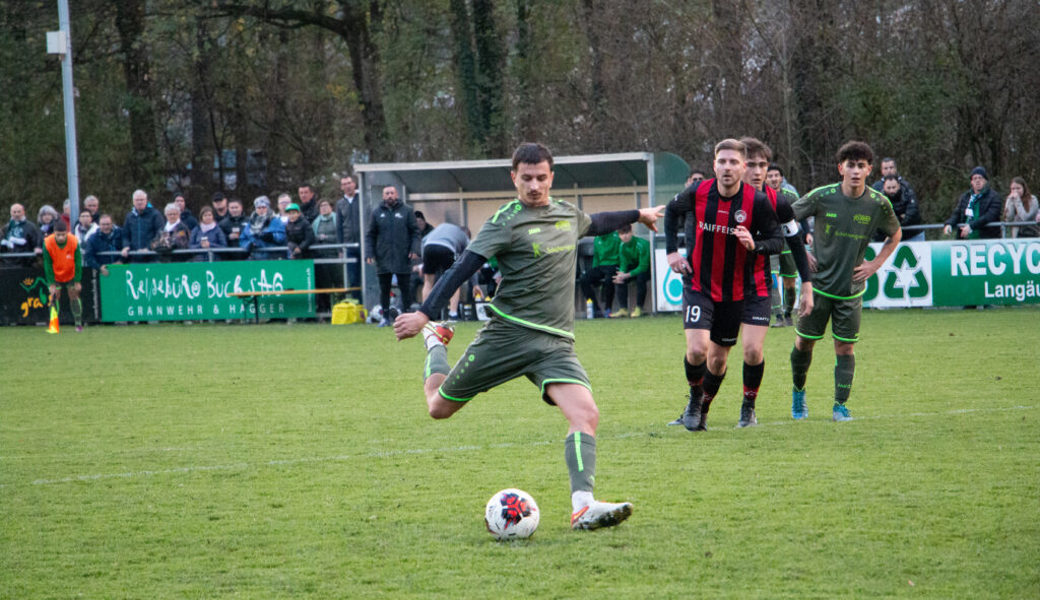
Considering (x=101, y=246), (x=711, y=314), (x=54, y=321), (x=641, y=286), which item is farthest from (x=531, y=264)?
(x=101, y=246)

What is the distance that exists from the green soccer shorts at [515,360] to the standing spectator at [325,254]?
636 inches

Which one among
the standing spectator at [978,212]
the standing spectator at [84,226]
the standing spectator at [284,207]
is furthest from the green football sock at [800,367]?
the standing spectator at [84,226]

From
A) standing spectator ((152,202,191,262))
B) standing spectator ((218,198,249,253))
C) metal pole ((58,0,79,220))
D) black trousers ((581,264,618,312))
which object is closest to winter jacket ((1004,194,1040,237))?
black trousers ((581,264,618,312))

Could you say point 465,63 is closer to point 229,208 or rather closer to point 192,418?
point 229,208

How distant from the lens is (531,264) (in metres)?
6.00

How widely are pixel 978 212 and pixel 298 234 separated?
11292mm

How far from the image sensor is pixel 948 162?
76.2 feet

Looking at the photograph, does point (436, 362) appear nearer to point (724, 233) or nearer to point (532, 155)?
point (532, 155)

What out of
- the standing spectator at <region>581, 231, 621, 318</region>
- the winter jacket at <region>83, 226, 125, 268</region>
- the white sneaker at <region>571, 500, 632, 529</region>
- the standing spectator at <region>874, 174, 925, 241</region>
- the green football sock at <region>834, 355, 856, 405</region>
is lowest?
the white sneaker at <region>571, 500, 632, 529</region>

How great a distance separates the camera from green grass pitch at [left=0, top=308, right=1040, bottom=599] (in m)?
4.83

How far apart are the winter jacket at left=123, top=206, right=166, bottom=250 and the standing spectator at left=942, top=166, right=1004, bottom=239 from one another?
1415 cm

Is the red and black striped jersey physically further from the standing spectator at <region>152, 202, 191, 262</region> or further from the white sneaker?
the standing spectator at <region>152, 202, 191, 262</region>

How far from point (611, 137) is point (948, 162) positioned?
23.7ft

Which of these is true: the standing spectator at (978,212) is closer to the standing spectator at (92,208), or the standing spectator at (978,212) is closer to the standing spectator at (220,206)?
the standing spectator at (220,206)
